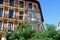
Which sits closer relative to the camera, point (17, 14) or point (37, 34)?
point (37, 34)

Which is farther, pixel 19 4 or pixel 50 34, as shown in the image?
pixel 19 4

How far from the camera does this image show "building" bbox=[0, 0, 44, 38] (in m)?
45.7

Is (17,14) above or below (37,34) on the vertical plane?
above

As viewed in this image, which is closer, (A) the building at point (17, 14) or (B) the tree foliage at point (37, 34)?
(B) the tree foliage at point (37, 34)

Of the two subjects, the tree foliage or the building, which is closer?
the tree foliage

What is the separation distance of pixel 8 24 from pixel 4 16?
2.16 metres

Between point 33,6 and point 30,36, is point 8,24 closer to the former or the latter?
point 33,6

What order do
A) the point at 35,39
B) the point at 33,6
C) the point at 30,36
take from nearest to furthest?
the point at 35,39, the point at 30,36, the point at 33,6

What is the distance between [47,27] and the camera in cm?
3138

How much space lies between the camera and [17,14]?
47156 millimetres

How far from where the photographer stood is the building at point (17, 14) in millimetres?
45719

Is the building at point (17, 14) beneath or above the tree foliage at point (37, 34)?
above

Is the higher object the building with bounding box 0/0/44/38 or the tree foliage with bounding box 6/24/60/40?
the building with bounding box 0/0/44/38

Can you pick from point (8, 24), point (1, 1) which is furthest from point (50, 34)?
point (1, 1)
